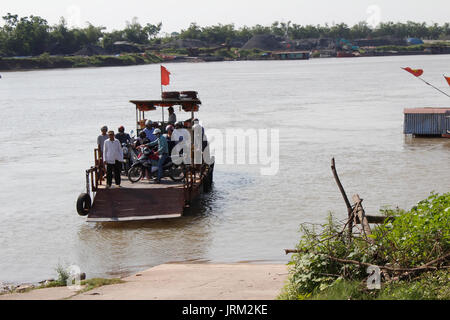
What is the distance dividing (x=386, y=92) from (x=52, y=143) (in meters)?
38.1

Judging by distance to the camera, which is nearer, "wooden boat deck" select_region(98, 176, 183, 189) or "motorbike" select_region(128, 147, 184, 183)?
"wooden boat deck" select_region(98, 176, 183, 189)

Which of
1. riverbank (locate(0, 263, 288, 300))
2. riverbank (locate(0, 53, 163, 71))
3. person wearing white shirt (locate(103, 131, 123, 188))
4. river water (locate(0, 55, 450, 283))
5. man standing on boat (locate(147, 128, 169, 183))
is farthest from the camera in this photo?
riverbank (locate(0, 53, 163, 71))

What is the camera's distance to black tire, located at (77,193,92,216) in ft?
55.3

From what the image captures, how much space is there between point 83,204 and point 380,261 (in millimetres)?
10284

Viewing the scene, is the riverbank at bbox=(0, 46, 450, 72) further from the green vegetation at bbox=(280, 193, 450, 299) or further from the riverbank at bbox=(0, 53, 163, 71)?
the green vegetation at bbox=(280, 193, 450, 299)

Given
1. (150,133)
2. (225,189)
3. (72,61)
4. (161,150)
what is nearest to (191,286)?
(161,150)

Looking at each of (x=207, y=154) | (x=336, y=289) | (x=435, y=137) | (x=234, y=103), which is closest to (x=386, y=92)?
(x=234, y=103)

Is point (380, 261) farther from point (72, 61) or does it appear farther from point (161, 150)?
point (72, 61)

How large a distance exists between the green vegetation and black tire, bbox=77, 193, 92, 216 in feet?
30.0

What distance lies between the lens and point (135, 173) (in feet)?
56.0

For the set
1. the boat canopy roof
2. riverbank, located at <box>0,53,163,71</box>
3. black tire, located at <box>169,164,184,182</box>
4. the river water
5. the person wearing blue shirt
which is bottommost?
the river water

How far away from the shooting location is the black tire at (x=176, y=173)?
17156 mm

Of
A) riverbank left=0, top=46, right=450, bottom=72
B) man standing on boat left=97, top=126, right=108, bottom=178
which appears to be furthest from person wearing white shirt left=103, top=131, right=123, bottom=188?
riverbank left=0, top=46, right=450, bottom=72

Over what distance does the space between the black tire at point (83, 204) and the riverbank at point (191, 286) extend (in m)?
5.34
